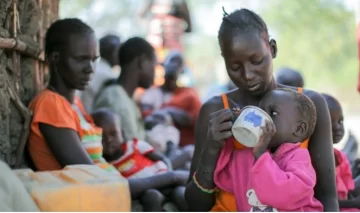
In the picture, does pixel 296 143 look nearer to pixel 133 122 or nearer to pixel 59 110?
pixel 59 110

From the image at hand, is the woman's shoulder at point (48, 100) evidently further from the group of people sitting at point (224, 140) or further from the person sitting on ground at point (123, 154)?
the person sitting on ground at point (123, 154)

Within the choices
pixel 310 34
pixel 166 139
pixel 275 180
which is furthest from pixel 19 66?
pixel 310 34

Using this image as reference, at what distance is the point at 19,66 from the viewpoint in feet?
11.2

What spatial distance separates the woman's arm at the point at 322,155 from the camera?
2.69 meters

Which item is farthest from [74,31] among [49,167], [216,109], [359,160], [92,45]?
[359,160]

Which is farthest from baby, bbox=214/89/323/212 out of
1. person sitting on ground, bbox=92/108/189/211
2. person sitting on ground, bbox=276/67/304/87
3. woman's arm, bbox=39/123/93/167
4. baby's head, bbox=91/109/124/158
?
person sitting on ground, bbox=276/67/304/87

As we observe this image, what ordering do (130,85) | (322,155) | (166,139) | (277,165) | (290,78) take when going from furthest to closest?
(166,139) → (130,85) → (290,78) → (322,155) → (277,165)

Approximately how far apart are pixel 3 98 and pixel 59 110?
28 centimetres

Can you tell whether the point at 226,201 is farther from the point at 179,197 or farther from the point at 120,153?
the point at 120,153

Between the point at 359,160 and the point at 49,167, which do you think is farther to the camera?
the point at 359,160

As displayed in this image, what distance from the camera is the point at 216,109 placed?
273 cm

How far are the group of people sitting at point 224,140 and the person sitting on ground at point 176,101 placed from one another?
136 cm

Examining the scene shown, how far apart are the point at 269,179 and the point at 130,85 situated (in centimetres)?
285

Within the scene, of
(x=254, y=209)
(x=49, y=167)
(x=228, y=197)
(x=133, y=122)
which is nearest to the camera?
(x=254, y=209)
